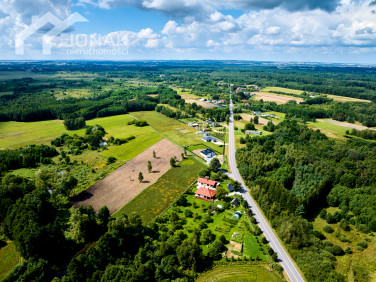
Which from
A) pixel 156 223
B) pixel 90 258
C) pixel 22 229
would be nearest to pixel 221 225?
pixel 156 223

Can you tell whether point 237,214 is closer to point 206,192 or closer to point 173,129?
point 206,192

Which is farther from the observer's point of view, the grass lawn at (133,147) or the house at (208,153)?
the grass lawn at (133,147)

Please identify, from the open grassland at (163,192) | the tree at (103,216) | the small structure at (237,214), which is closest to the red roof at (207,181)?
the open grassland at (163,192)

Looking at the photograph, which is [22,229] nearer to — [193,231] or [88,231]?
[88,231]

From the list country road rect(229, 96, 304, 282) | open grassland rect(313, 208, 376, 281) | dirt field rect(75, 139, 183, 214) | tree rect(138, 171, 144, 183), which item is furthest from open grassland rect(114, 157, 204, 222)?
open grassland rect(313, 208, 376, 281)

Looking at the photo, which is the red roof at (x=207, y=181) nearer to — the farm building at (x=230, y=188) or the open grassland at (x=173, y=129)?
the farm building at (x=230, y=188)

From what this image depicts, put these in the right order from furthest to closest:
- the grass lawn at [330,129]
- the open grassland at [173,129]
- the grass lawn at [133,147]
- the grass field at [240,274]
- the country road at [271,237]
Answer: the grass lawn at [330,129] < the open grassland at [173,129] < the grass lawn at [133,147] < the country road at [271,237] < the grass field at [240,274]

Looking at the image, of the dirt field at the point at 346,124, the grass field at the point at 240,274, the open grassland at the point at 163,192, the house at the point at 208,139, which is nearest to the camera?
the grass field at the point at 240,274
